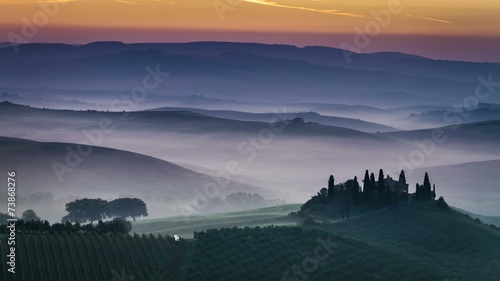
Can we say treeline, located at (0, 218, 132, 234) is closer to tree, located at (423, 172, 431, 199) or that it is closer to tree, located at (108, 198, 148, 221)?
tree, located at (423, 172, 431, 199)

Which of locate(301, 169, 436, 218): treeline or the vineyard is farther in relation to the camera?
locate(301, 169, 436, 218): treeline

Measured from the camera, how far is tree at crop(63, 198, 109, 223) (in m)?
157

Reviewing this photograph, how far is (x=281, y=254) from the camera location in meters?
→ 98.1

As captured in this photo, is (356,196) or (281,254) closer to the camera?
(281,254)

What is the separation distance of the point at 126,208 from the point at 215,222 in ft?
120

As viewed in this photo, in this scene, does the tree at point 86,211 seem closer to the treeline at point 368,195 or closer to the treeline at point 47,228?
the treeline at point 368,195

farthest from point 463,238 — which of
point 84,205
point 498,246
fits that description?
point 84,205

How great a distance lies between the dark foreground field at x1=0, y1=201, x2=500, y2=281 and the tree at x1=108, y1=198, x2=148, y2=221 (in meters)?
58.0

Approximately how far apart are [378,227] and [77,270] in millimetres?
37290

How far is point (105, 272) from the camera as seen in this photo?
289 feet

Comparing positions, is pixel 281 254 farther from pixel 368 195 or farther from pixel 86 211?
pixel 86 211

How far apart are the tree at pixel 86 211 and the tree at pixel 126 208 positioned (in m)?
2.74

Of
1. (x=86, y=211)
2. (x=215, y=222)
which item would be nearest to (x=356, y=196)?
(x=215, y=222)

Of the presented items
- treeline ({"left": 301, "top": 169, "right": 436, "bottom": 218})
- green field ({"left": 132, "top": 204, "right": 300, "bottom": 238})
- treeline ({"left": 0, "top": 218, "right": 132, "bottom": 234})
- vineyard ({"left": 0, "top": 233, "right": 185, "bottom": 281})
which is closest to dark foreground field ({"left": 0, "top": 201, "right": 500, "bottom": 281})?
vineyard ({"left": 0, "top": 233, "right": 185, "bottom": 281})
